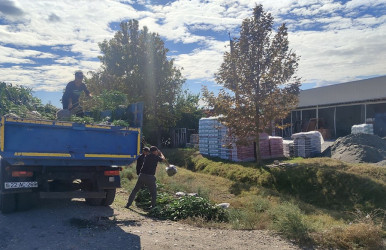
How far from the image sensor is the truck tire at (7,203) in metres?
7.07

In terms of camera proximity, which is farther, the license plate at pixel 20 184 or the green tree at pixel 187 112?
the green tree at pixel 187 112

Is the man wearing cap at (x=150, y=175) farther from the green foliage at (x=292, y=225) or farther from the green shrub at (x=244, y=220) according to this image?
the green foliage at (x=292, y=225)

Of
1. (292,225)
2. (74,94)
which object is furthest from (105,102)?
(292,225)

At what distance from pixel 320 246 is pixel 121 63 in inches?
854

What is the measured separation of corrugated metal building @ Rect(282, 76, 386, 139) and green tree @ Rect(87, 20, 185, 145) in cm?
1262

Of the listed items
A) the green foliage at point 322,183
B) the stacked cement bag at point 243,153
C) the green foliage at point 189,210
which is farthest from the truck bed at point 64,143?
the stacked cement bag at point 243,153

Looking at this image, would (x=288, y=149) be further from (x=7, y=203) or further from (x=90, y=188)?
(x=7, y=203)

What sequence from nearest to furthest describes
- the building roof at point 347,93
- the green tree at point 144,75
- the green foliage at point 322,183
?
the green foliage at point 322,183
the green tree at point 144,75
the building roof at point 347,93

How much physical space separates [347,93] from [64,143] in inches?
1015

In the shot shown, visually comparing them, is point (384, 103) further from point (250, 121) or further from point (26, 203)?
point (26, 203)

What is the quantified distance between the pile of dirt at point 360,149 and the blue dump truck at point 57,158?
437 inches

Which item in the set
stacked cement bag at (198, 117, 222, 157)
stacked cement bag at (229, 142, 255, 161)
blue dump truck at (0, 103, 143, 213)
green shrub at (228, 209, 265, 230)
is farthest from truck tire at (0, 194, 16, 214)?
stacked cement bag at (198, 117, 222, 157)

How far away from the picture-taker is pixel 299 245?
19.5 ft

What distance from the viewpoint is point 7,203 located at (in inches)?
279
